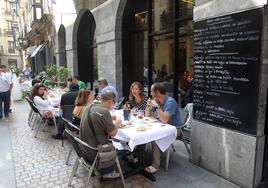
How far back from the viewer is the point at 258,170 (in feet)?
11.2

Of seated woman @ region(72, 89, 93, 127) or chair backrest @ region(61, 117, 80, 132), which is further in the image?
seated woman @ region(72, 89, 93, 127)

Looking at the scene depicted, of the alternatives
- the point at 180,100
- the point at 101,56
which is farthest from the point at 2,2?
the point at 180,100

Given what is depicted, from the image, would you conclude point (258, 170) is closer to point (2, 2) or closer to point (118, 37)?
point (118, 37)

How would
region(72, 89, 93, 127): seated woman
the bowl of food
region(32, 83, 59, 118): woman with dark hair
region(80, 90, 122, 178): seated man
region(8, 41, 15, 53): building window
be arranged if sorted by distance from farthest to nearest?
region(8, 41, 15, 53): building window, region(32, 83, 59, 118): woman with dark hair, region(72, 89, 93, 127): seated woman, the bowl of food, region(80, 90, 122, 178): seated man

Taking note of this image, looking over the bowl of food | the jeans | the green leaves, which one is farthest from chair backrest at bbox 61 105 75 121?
the green leaves

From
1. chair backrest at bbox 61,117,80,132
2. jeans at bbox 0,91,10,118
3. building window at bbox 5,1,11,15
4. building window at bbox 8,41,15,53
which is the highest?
building window at bbox 5,1,11,15

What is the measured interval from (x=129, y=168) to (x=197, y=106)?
57.3 inches

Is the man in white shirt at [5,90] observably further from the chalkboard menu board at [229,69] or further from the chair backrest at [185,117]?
the chalkboard menu board at [229,69]

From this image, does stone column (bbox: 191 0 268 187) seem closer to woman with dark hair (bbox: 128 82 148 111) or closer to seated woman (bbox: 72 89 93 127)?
woman with dark hair (bbox: 128 82 148 111)

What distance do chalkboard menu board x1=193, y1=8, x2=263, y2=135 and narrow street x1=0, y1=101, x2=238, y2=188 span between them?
85cm

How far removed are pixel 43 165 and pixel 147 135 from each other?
2.04 m

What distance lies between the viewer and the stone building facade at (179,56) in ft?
11.0

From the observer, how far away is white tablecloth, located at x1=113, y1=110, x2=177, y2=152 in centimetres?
360

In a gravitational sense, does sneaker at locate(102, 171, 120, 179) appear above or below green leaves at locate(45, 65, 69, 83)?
below
